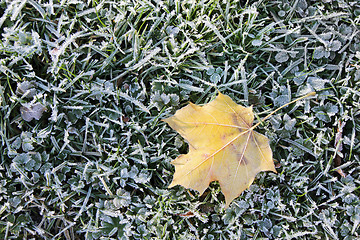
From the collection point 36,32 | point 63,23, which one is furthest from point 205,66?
point 36,32

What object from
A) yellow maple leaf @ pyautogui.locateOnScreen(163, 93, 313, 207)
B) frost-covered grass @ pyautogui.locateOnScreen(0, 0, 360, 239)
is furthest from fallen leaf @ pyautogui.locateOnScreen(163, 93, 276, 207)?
frost-covered grass @ pyautogui.locateOnScreen(0, 0, 360, 239)

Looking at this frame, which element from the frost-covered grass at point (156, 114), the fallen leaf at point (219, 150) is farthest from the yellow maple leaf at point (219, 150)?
the frost-covered grass at point (156, 114)

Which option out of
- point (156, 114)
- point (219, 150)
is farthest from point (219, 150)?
point (156, 114)

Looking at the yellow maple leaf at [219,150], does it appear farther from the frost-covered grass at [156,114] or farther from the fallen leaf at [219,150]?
the frost-covered grass at [156,114]

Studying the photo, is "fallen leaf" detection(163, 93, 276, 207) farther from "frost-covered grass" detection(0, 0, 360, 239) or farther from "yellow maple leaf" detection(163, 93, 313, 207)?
"frost-covered grass" detection(0, 0, 360, 239)

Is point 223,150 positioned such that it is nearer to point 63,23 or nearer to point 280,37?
point 280,37

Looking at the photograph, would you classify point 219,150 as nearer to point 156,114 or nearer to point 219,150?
point 219,150

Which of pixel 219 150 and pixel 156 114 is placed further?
pixel 156 114
